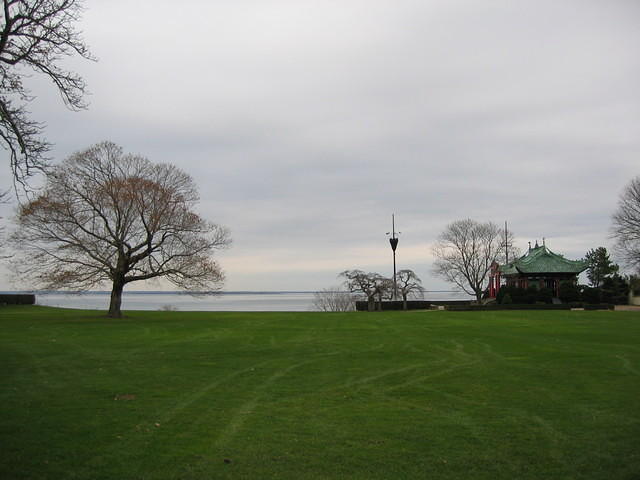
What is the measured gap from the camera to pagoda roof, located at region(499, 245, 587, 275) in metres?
64.9

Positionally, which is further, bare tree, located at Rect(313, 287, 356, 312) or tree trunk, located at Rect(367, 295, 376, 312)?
bare tree, located at Rect(313, 287, 356, 312)

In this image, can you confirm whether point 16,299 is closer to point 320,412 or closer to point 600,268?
point 320,412

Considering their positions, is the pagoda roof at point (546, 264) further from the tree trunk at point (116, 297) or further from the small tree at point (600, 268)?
the tree trunk at point (116, 297)

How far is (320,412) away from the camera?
33.6ft

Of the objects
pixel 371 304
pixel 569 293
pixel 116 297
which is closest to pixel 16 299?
pixel 116 297

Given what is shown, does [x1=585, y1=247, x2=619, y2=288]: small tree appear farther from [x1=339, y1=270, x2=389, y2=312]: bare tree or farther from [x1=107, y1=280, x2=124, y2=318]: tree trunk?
[x1=107, y1=280, x2=124, y2=318]: tree trunk

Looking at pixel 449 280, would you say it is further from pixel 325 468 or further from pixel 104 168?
pixel 325 468

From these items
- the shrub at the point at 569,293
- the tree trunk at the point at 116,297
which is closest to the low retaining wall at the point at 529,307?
the shrub at the point at 569,293

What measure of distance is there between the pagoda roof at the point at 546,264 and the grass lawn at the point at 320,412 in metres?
47.4

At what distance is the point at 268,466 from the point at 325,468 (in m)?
0.76

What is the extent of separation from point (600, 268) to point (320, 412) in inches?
3253

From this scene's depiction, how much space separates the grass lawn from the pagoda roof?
47.4 meters

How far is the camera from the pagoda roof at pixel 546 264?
6488 cm

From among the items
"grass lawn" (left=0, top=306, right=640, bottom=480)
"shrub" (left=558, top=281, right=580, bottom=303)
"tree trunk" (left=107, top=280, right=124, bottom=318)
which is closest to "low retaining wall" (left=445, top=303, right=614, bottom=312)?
"shrub" (left=558, top=281, right=580, bottom=303)
